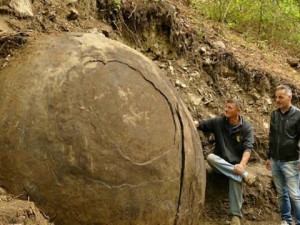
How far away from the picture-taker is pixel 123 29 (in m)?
5.89

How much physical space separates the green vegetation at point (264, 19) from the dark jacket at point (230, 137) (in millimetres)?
3376

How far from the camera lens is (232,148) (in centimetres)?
541

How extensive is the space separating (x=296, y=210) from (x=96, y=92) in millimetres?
2819

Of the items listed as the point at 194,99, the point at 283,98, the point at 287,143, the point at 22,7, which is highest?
the point at 22,7

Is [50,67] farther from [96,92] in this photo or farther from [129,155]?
[129,155]

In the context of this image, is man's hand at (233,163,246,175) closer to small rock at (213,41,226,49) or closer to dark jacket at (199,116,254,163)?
dark jacket at (199,116,254,163)

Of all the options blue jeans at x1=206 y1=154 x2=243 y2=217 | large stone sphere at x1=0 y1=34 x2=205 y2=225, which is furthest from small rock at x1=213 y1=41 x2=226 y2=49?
large stone sphere at x1=0 y1=34 x2=205 y2=225

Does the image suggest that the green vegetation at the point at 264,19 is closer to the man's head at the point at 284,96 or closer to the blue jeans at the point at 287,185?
the man's head at the point at 284,96

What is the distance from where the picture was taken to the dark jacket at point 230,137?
5344 millimetres

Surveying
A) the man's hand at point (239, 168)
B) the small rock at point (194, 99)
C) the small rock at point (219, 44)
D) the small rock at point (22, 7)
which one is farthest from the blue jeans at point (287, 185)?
the small rock at point (22, 7)

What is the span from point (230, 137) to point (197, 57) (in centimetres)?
157

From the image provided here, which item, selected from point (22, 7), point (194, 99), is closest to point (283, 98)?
point (194, 99)

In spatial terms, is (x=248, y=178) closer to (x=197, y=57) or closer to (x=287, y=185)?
(x=287, y=185)

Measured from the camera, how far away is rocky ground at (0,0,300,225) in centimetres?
504
